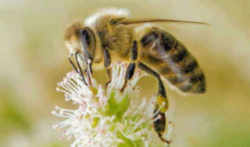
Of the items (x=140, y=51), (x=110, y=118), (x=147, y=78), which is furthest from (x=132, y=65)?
Result: (x=147, y=78)

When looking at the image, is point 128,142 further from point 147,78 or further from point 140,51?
point 147,78

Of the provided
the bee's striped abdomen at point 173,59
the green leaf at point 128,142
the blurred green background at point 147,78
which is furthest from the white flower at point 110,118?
the blurred green background at point 147,78

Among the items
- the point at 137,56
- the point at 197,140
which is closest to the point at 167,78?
the point at 137,56

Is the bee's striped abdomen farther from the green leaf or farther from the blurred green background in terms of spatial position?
the blurred green background

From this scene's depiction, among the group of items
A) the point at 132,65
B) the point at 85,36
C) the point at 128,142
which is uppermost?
the point at 85,36

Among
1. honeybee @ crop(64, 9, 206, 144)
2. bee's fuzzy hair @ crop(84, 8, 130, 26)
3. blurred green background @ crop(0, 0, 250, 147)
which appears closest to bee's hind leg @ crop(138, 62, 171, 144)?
honeybee @ crop(64, 9, 206, 144)

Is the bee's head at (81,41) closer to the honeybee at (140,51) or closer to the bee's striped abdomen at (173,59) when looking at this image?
the honeybee at (140,51)

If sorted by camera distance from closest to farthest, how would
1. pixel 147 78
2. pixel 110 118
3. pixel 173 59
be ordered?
1. pixel 110 118
2. pixel 173 59
3. pixel 147 78

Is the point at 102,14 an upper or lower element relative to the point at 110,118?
upper
